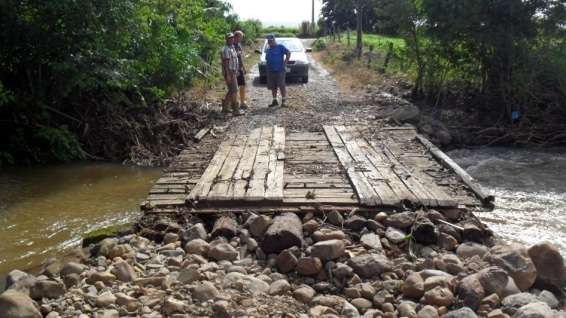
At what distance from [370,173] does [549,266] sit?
2.64 m

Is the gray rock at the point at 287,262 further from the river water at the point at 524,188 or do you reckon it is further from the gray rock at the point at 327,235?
the river water at the point at 524,188

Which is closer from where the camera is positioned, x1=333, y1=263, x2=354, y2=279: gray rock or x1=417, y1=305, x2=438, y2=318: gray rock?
x1=417, y1=305, x2=438, y2=318: gray rock

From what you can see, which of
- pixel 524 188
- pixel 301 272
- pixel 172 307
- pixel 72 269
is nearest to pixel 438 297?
pixel 301 272

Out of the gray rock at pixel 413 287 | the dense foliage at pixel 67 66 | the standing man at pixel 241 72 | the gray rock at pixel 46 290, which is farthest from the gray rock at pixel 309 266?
the standing man at pixel 241 72

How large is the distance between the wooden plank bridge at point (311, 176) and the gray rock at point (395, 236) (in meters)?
0.48

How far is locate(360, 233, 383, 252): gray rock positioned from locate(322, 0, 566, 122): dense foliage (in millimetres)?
8425

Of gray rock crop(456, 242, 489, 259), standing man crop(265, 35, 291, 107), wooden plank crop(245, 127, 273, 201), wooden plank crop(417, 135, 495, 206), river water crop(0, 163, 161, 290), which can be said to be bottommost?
river water crop(0, 163, 161, 290)

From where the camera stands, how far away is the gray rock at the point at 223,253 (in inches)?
210

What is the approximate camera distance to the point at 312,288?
484 cm

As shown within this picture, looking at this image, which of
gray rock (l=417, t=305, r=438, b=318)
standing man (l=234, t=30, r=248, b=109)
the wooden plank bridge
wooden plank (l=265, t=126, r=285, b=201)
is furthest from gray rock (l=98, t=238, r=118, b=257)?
standing man (l=234, t=30, r=248, b=109)

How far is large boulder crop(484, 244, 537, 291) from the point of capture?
4.88 m

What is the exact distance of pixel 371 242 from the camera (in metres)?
5.51

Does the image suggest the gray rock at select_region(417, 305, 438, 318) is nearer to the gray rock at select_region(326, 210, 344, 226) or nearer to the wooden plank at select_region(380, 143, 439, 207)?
the gray rock at select_region(326, 210, 344, 226)

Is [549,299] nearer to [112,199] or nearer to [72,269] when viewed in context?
[72,269]
